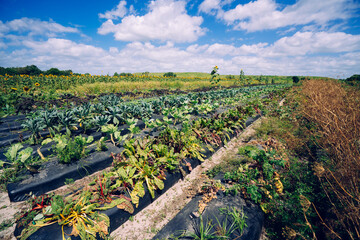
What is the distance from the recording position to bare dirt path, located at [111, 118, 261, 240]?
83.5 inches

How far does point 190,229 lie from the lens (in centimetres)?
184

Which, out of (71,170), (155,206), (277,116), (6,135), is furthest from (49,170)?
(277,116)

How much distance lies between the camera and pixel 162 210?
2.53 m

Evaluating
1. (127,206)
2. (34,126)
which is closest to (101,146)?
(34,126)

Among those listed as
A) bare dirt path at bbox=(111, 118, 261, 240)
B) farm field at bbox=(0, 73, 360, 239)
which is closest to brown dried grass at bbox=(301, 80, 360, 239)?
farm field at bbox=(0, 73, 360, 239)

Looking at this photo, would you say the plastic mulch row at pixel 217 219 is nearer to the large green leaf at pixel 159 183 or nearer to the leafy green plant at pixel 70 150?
the large green leaf at pixel 159 183

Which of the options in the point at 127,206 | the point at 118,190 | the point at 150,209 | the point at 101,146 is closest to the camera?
the point at 127,206

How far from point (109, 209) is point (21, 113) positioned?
266 inches

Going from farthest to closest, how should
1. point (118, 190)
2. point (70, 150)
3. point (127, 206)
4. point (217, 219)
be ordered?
point (70, 150)
point (118, 190)
point (127, 206)
point (217, 219)

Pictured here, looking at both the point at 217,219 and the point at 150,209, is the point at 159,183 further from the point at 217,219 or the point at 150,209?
the point at 217,219

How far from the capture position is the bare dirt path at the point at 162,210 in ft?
6.96

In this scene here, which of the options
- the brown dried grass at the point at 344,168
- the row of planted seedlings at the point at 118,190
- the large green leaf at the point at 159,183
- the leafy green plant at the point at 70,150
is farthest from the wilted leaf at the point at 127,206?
the brown dried grass at the point at 344,168

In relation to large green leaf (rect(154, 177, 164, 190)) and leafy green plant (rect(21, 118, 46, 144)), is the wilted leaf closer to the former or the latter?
large green leaf (rect(154, 177, 164, 190))

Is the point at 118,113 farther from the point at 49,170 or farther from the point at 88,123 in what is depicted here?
the point at 49,170
